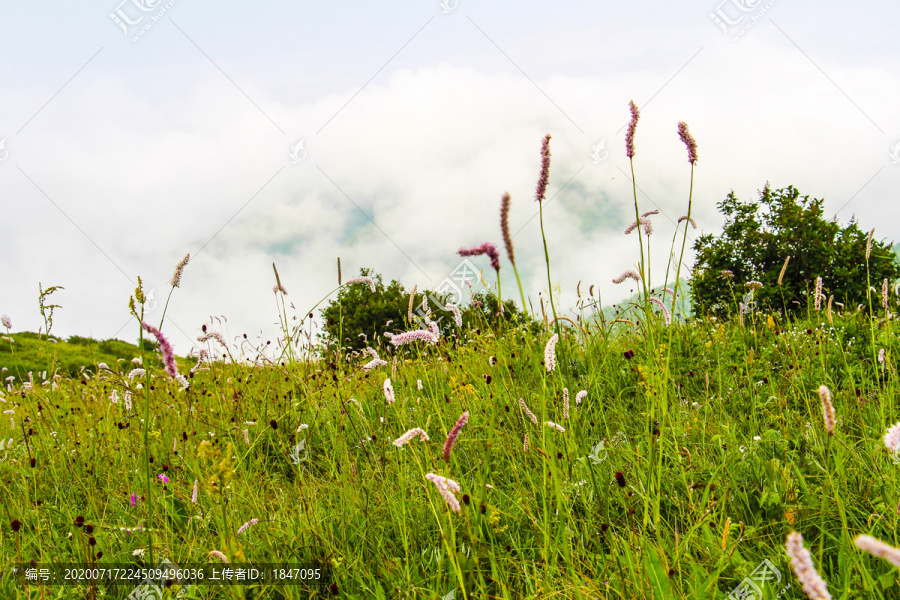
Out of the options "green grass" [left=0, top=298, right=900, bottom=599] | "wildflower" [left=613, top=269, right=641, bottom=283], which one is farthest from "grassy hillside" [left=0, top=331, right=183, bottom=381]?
"wildflower" [left=613, top=269, right=641, bottom=283]

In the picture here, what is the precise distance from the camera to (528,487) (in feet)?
9.07

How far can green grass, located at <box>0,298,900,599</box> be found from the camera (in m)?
1.92

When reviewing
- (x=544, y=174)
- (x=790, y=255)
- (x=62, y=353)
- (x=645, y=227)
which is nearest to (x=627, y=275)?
(x=645, y=227)

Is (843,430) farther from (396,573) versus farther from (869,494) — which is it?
(396,573)

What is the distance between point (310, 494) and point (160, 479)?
41.7 inches

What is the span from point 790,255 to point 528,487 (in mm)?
12817

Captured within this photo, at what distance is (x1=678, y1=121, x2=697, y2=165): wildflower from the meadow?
0.01 m

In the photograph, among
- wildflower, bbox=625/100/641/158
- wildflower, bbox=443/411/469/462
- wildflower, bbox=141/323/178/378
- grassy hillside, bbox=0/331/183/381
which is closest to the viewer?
wildflower, bbox=443/411/469/462

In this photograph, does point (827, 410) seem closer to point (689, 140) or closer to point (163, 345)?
point (689, 140)

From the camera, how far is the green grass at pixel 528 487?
6.31 ft

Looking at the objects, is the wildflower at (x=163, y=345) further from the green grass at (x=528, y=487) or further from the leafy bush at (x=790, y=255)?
the leafy bush at (x=790, y=255)

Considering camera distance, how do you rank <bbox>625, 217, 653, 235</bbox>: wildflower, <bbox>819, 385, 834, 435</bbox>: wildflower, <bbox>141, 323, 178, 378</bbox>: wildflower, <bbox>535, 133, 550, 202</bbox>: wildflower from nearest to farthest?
<bbox>819, 385, 834, 435</bbox>: wildflower → <bbox>141, 323, 178, 378</bbox>: wildflower → <bbox>535, 133, 550, 202</bbox>: wildflower → <bbox>625, 217, 653, 235</bbox>: wildflower

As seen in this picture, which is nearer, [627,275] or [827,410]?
[827,410]

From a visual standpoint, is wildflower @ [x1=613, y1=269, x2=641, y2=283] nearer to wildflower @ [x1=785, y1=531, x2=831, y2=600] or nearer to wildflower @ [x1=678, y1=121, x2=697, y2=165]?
wildflower @ [x1=678, y1=121, x2=697, y2=165]
